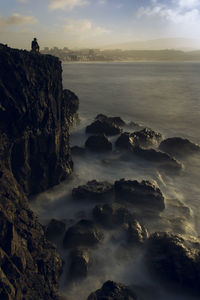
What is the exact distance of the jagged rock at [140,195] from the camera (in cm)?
2122

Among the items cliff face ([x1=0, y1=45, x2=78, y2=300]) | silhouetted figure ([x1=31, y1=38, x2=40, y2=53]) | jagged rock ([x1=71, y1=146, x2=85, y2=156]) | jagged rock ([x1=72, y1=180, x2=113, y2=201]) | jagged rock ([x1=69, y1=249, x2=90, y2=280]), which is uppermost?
silhouetted figure ([x1=31, y1=38, x2=40, y2=53])

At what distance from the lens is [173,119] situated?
159 feet

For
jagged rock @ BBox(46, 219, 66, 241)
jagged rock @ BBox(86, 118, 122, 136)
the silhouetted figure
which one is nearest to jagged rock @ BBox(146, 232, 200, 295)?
jagged rock @ BBox(46, 219, 66, 241)

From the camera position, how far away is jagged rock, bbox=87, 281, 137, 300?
13.2m

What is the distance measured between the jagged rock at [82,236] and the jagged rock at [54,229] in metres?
0.63

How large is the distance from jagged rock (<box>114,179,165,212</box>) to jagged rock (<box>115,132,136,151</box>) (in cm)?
972

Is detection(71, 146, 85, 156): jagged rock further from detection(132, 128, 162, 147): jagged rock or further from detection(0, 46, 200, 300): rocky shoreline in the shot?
detection(132, 128, 162, 147): jagged rock

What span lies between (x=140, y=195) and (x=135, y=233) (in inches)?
165

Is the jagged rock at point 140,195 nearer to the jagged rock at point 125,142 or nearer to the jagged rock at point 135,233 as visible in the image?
the jagged rock at point 135,233

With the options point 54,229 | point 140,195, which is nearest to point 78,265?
point 54,229

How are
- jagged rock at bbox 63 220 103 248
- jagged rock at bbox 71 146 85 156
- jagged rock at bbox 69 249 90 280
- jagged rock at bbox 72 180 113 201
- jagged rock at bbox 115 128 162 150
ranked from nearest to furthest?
jagged rock at bbox 69 249 90 280 < jagged rock at bbox 63 220 103 248 < jagged rock at bbox 72 180 113 201 < jagged rock at bbox 71 146 85 156 < jagged rock at bbox 115 128 162 150

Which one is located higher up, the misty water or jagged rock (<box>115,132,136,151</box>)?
jagged rock (<box>115,132,136,151</box>)

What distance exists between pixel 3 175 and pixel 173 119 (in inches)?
1540

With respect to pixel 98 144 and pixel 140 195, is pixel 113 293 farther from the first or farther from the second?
pixel 98 144
